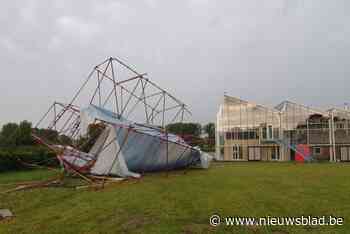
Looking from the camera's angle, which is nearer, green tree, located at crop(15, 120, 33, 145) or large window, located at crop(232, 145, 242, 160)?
large window, located at crop(232, 145, 242, 160)

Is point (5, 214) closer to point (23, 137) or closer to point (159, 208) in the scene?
point (159, 208)

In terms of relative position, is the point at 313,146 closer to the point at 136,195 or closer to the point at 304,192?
the point at 304,192

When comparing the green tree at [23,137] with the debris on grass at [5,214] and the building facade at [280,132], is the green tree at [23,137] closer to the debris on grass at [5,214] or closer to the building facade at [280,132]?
the building facade at [280,132]

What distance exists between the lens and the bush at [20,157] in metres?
17.4

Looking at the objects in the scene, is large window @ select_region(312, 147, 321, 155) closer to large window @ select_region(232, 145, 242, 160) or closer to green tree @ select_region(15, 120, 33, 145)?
large window @ select_region(232, 145, 242, 160)

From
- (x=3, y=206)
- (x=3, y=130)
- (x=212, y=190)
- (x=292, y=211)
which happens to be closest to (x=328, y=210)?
(x=292, y=211)

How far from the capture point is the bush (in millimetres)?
17422

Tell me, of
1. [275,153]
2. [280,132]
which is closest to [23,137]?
[275,153]

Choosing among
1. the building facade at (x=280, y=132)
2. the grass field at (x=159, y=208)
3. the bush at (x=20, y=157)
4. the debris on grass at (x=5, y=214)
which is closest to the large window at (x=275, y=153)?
the building facade at (x=280, y=132)

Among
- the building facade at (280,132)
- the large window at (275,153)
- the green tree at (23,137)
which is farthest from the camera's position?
the green tree at (23,137)

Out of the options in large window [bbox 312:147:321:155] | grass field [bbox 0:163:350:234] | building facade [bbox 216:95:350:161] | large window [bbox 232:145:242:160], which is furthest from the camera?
large window [bbox 232:145:242:160]

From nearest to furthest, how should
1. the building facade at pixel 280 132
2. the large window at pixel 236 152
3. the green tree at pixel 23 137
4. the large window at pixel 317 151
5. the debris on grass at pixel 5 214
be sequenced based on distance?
the debris on grass at pixel 5 214
the building facade at pixel 280 132
the large window at pixel 317 151
the large window at pixel 236 152
the green tree at pixel 23 137

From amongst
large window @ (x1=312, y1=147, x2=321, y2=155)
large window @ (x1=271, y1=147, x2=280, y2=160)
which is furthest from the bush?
large window @ (x1=312, y1=147, x2=321, y2=155)

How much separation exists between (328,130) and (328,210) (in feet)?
Result: 101
